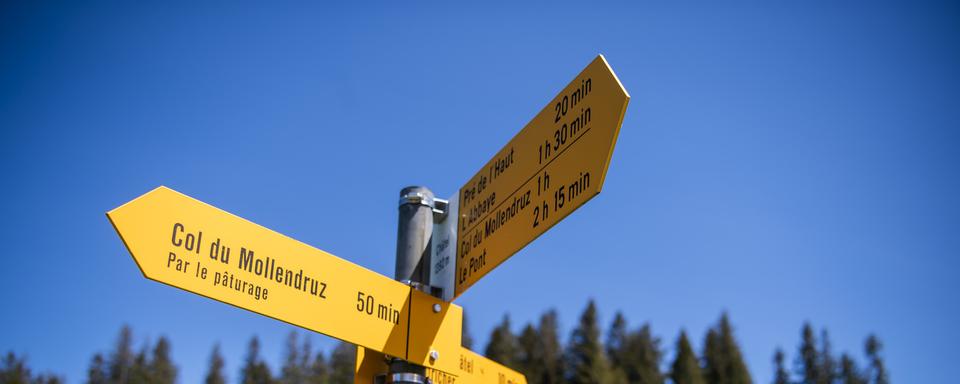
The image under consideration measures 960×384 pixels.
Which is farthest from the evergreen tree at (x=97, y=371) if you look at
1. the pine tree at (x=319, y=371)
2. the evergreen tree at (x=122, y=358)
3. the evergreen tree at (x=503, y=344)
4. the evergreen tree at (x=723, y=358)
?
the evergreen tree at (x=723, y=358)

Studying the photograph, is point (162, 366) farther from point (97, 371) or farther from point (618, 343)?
point (618, 343)

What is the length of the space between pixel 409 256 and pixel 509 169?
67 cm

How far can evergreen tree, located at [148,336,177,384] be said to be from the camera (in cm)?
7831

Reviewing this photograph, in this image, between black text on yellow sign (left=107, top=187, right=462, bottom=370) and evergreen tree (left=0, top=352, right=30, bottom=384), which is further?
evergreen tree (left=0, top=352, right=30, bottom=384)

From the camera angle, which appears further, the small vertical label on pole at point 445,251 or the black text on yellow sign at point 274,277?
the small vertical label on pole at point 445,251

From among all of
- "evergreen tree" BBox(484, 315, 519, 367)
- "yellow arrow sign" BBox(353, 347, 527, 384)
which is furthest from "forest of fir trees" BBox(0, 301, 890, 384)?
"yellow arrow sign" BBox(353, 347, 527, 384)

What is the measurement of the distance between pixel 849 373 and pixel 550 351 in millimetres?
24415

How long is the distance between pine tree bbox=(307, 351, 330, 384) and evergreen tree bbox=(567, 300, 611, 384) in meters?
21.2

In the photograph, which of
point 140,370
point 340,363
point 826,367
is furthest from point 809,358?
point 140,370

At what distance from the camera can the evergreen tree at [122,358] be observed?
261ft

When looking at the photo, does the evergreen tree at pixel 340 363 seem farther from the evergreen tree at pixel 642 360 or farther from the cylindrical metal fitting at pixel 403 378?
the cylindrical metal fitting at pixel 403 378

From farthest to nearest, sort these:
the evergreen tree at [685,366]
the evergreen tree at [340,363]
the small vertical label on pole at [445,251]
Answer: the evergreen tree at [340,363] → the evergreen tree at [685,366] → the small vertical label on pole at [445,251]

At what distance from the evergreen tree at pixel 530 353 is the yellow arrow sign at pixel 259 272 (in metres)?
69.5

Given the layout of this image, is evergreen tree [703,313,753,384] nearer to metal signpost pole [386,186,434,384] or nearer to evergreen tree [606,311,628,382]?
evergreen tree [606,311,628,382]
